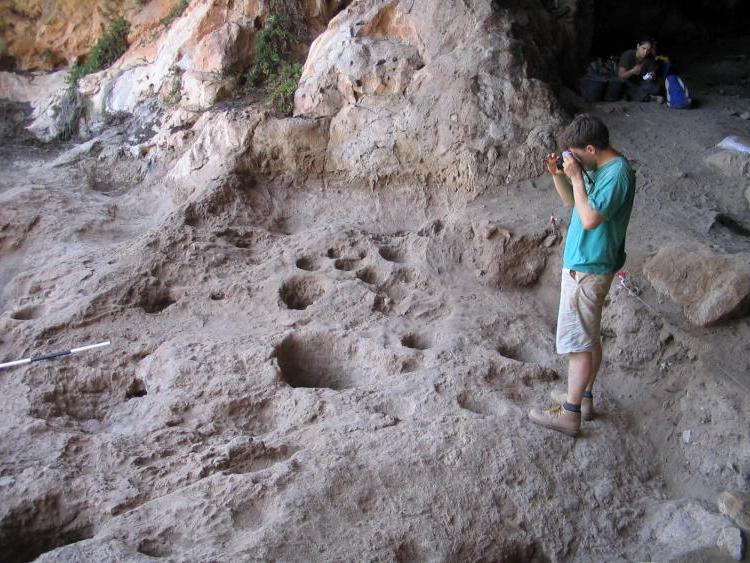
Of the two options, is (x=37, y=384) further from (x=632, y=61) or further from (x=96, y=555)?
(x=632, y=61)

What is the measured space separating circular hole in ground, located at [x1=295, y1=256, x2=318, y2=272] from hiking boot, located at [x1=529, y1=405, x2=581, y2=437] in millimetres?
2118

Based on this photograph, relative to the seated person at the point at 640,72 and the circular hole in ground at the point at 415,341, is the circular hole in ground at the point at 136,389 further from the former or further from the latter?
the seated person at the point at 640,72

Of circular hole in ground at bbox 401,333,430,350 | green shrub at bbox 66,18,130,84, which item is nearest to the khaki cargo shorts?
circular hole in ground at bbox 401,333,430,350

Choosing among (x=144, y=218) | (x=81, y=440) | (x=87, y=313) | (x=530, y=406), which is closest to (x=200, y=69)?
(x=144, y=218)

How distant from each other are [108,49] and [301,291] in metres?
6.11

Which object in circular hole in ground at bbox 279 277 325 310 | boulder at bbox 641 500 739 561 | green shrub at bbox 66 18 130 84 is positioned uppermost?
green shrub at bbox 66 18 130 84

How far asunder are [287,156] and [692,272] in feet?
11.4

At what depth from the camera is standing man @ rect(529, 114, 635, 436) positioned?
268 cm

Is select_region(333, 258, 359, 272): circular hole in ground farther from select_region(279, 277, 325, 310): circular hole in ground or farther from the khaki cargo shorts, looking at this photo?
the khaki cargo shorts

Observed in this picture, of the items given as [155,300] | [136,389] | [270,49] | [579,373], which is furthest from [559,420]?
[270,49]

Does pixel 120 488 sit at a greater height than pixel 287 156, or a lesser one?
lesser

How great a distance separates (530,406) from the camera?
333 centimetres

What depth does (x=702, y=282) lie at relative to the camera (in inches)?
139

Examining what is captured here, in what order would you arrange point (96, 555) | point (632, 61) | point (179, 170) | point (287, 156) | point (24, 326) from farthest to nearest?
point (632, 61) < point (179, 170) < point (287, 156) < point (24, 326) < point (96, 555)
